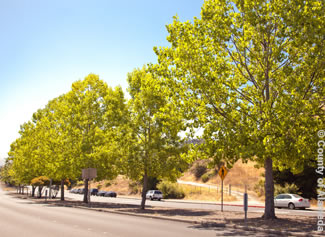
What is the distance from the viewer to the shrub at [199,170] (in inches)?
A: 3222

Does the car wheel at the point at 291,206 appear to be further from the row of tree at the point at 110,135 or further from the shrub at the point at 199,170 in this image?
the shrub at the point at 199,170

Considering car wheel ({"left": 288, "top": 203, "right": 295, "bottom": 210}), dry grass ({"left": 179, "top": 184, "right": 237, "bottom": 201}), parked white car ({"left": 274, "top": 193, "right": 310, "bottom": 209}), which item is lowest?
dry grass ({"left": 179, "top": 184, "right": 237, "bottom": 201})

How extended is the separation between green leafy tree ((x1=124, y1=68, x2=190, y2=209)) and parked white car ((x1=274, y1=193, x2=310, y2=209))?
11.6m

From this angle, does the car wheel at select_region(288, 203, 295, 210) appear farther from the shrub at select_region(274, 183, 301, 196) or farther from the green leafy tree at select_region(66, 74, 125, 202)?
the green leafy tree at select_region(66, 74, 125, 202)

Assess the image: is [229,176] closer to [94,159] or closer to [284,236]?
[94,159]

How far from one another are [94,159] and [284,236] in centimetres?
2139

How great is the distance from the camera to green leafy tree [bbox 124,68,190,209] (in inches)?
904

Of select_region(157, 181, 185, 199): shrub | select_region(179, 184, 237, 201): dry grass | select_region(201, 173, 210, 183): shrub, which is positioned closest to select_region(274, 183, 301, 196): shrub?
select_region(179, 184, 237, 201): dry grass

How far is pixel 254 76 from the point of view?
17000mm

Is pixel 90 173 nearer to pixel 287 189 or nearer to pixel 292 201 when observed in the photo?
pixel 292 201

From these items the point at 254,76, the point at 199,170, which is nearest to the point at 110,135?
the point at 254,76

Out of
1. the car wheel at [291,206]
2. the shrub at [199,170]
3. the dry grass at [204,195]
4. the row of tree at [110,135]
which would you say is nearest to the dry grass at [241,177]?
the shrub at [199,170]

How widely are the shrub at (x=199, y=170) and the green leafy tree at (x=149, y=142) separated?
195ft

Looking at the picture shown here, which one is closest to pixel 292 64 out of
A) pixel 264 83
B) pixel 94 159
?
pixel 264 83
